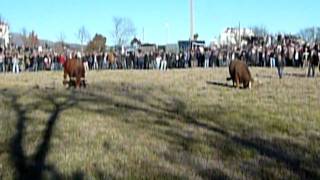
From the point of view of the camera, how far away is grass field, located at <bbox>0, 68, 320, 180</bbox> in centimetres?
932

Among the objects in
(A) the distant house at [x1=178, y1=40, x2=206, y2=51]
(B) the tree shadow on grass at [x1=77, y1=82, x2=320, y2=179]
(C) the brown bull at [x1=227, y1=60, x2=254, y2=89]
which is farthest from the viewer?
(A) the distant house at [x1=178, y1=40, x2=206, y2=51]

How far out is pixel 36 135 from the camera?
12.4 metres

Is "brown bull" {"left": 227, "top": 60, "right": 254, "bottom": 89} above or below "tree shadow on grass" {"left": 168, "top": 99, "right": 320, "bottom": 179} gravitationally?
above

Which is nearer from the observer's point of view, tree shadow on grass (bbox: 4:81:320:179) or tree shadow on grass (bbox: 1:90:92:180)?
tree shadow on grass (bbox: 1:90:92:180)

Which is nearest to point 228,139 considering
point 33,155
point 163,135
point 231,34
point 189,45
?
point 163,135

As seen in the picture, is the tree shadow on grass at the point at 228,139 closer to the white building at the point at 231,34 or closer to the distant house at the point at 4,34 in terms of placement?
the distant house at the point at 4,34

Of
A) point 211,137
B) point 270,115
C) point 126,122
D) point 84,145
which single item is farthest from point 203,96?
point 84,145

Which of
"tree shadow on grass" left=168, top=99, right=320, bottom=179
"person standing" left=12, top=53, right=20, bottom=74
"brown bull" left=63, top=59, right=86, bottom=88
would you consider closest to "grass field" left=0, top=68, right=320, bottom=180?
"tree shadow on grass" left=168, top=99, right=320, bottom=179

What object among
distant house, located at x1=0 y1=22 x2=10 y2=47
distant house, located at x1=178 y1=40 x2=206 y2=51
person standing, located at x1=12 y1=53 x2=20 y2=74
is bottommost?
person standing, located at x1=12 y1=53 x2=20 y2=74

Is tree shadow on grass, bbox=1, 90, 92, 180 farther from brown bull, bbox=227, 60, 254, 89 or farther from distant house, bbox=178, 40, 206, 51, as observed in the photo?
distant house, bbox=178, 40, 206, 51

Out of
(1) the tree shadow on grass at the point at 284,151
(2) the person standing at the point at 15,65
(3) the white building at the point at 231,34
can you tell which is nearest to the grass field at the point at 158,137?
(1) the tree shadow on grass at the point at 284,151

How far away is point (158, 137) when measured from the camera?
1241 cm

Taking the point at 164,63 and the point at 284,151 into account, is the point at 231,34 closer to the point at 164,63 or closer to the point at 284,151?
the point at 164,63

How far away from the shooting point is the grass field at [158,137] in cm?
932
